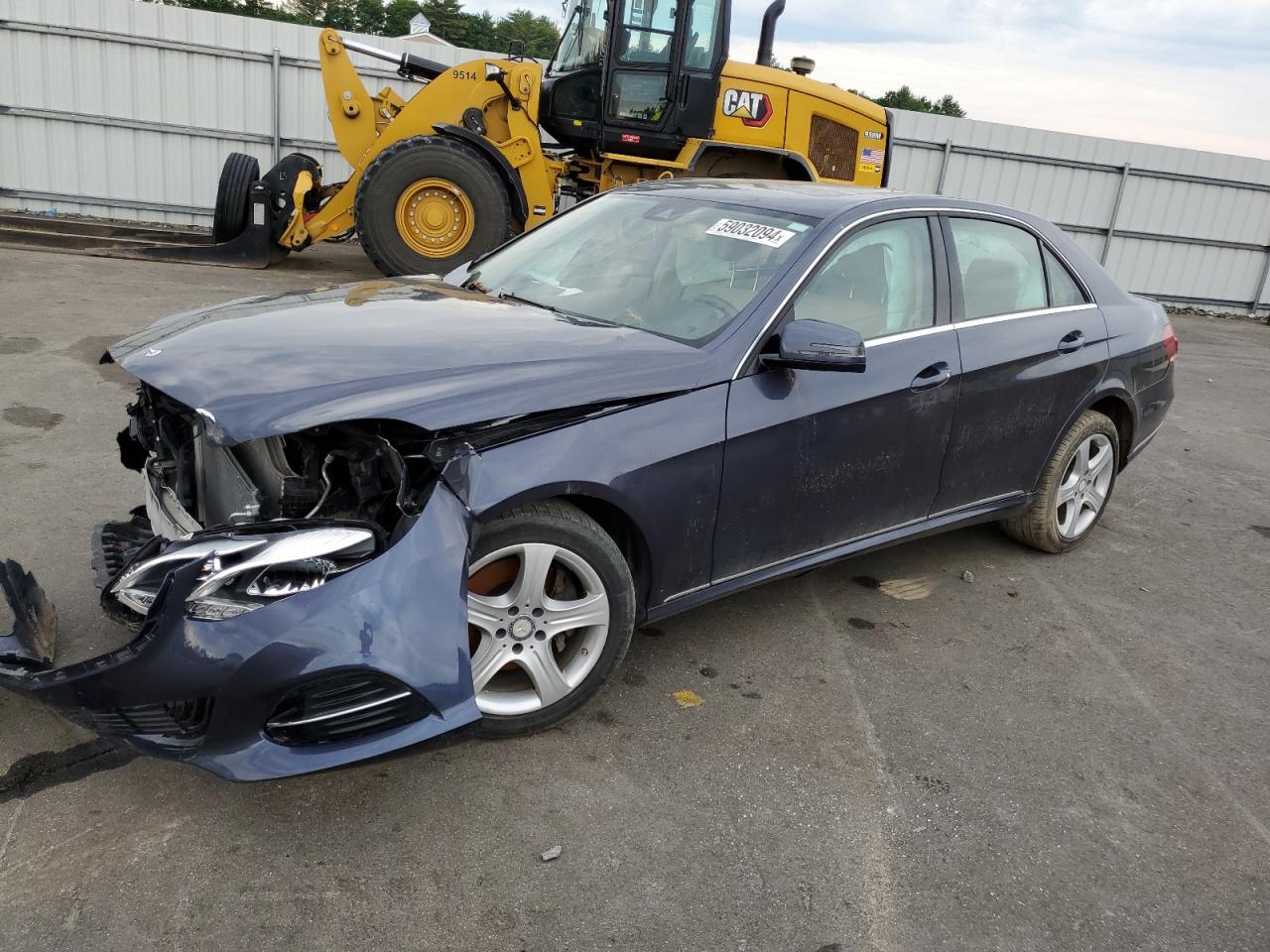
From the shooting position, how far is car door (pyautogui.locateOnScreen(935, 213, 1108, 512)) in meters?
3.91

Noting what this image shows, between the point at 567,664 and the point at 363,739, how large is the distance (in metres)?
0.75

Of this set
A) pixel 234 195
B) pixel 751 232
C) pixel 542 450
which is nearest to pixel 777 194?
pixel 751 232

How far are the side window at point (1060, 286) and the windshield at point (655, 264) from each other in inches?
57.3

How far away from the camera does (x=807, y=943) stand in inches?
91.0

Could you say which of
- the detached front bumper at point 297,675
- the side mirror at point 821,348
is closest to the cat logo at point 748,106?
the side mirror at point 821,348

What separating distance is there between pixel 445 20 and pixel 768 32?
9211 cm

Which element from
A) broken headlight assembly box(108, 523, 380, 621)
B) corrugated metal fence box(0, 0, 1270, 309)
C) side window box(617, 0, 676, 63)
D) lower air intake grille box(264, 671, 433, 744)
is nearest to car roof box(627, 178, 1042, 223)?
broken headlight assembly box(108, 523, 380, 621)

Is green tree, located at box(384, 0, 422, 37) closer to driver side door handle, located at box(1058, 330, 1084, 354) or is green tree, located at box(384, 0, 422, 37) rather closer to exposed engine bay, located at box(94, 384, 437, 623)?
driver side door handle, located at box(1058, 330, 1084, 354)

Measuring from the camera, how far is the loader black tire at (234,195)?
10.4 meters

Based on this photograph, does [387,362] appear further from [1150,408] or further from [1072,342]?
[1150,408]

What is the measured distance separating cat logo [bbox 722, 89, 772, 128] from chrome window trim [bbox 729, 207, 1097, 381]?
6.49 metres

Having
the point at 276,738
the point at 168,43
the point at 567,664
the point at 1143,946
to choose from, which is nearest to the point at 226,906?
the point at 276,738

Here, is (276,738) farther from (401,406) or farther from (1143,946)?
(1143,946)

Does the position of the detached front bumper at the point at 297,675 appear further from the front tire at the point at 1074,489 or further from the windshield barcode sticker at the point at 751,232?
the front tire at the point at 1074,489
